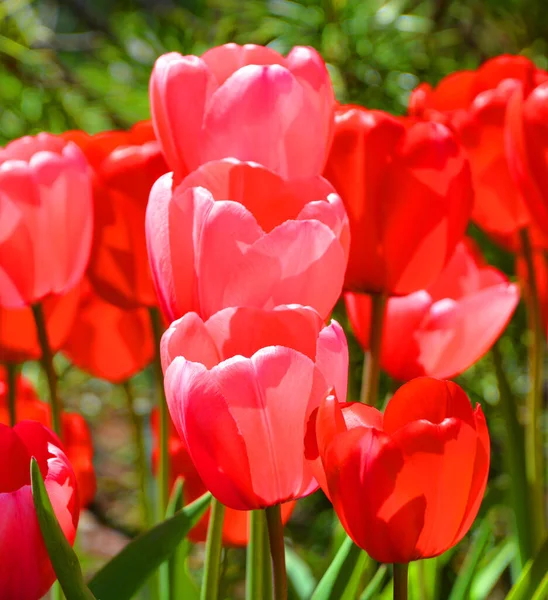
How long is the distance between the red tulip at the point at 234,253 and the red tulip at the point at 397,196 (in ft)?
0.25

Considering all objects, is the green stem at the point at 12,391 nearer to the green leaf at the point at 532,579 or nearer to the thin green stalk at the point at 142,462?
the thin green stalk at the point at 142,462

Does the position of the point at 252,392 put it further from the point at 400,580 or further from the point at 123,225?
the point at 123,225

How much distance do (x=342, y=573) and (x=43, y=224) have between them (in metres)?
0.15

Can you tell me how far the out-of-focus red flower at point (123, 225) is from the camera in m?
0.35

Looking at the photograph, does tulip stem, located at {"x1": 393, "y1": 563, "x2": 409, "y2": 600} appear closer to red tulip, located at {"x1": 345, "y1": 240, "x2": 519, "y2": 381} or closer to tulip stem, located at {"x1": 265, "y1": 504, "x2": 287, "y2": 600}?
tulip stem, located at {"x1": 265, "y1": 504, "x2": 287, "y2": 600}

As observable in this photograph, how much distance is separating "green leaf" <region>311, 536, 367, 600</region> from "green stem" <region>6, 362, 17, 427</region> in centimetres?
14

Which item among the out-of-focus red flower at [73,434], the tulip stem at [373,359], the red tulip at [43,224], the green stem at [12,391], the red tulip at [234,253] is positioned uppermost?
the red tulip at [234,253]

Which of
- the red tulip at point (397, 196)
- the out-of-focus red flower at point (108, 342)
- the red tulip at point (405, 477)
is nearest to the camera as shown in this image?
the red tulip at point (405, 477)

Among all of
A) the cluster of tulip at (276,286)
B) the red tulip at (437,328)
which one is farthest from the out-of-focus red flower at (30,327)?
the red tulip at (437,328)

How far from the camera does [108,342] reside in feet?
1.42

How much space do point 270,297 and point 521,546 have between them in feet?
0.63

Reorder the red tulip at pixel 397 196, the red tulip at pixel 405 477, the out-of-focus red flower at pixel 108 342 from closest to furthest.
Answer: the red tulip at pixel 405 477 < the red tulip at pixel 397 196 < the out-of-focus red flower at pixel 108 342

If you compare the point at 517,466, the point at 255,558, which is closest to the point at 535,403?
the point at 517,466

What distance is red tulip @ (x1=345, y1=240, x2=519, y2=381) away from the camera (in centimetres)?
37
